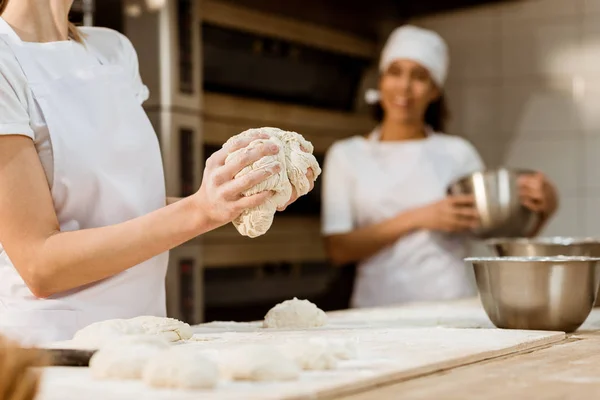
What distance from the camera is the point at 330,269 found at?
314 centimetres

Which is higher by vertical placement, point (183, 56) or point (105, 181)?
point (183, 56)

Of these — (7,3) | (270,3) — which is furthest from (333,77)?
(7,3)

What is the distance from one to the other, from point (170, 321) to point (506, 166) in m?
2.50

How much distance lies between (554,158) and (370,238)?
1.12m

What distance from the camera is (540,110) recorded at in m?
3.30

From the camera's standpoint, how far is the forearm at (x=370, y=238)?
2466 mm

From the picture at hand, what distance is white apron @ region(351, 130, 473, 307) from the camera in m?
2.54

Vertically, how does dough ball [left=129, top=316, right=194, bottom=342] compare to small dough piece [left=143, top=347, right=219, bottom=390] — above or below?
below

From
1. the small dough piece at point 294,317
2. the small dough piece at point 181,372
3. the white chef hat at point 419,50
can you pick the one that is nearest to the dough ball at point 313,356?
the small dough piece at point 181,372

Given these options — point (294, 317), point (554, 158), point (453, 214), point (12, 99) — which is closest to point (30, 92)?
point (12, 99)

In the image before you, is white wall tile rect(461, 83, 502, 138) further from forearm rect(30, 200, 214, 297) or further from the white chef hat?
forearm rect(30, 200, 214, 297)

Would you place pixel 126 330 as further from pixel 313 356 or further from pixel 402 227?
pixel 402 227

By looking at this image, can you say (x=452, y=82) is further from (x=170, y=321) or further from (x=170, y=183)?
(x=170, y=321)

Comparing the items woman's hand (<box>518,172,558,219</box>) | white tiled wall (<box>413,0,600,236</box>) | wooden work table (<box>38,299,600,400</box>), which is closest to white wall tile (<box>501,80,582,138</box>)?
white tiled wall (<box>413,0,600,236</box>)
